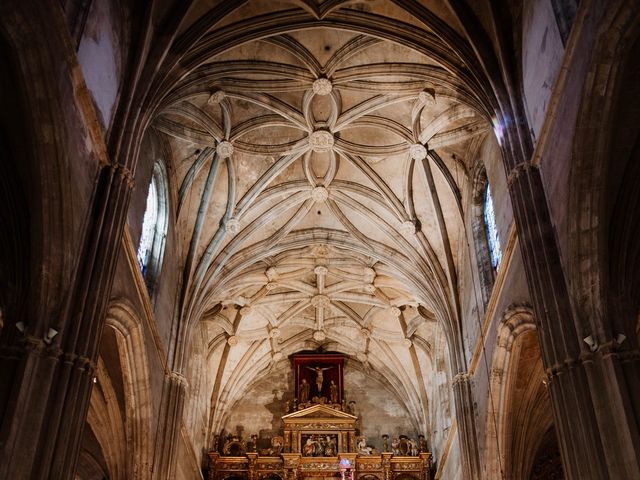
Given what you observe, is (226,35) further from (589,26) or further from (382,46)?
(589,26)

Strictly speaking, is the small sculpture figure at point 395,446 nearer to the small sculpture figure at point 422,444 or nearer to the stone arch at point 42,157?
the small sculpture figure at point 422,444

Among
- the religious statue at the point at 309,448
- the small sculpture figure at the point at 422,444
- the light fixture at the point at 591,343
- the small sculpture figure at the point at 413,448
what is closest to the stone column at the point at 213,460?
the religious statue at the point at 309,448

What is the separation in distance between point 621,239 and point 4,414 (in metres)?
8.37

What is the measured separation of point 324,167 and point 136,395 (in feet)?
26.1

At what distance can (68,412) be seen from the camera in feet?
31.3

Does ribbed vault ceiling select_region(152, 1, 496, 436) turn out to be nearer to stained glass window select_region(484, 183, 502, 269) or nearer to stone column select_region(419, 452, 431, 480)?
stone column select_region(419, 452, 431, 480)

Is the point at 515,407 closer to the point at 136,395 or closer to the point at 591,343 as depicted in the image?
the point at 591,343

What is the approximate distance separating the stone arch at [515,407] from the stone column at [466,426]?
498 millimetres

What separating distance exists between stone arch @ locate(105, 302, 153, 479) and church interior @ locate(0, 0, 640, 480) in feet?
0.19

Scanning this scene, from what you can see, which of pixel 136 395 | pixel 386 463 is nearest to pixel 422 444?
pixel 386 463

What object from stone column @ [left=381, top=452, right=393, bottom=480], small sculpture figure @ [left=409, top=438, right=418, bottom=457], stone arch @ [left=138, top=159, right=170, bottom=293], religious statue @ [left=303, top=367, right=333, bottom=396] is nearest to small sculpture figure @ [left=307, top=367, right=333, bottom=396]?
religious statue @ [left=303, top=367, right=333, bottom=396]

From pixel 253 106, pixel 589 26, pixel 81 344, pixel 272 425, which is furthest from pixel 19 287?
pixel 272 425

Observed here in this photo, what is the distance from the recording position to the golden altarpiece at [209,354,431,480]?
23.8 meters

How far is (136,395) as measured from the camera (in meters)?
15.6
